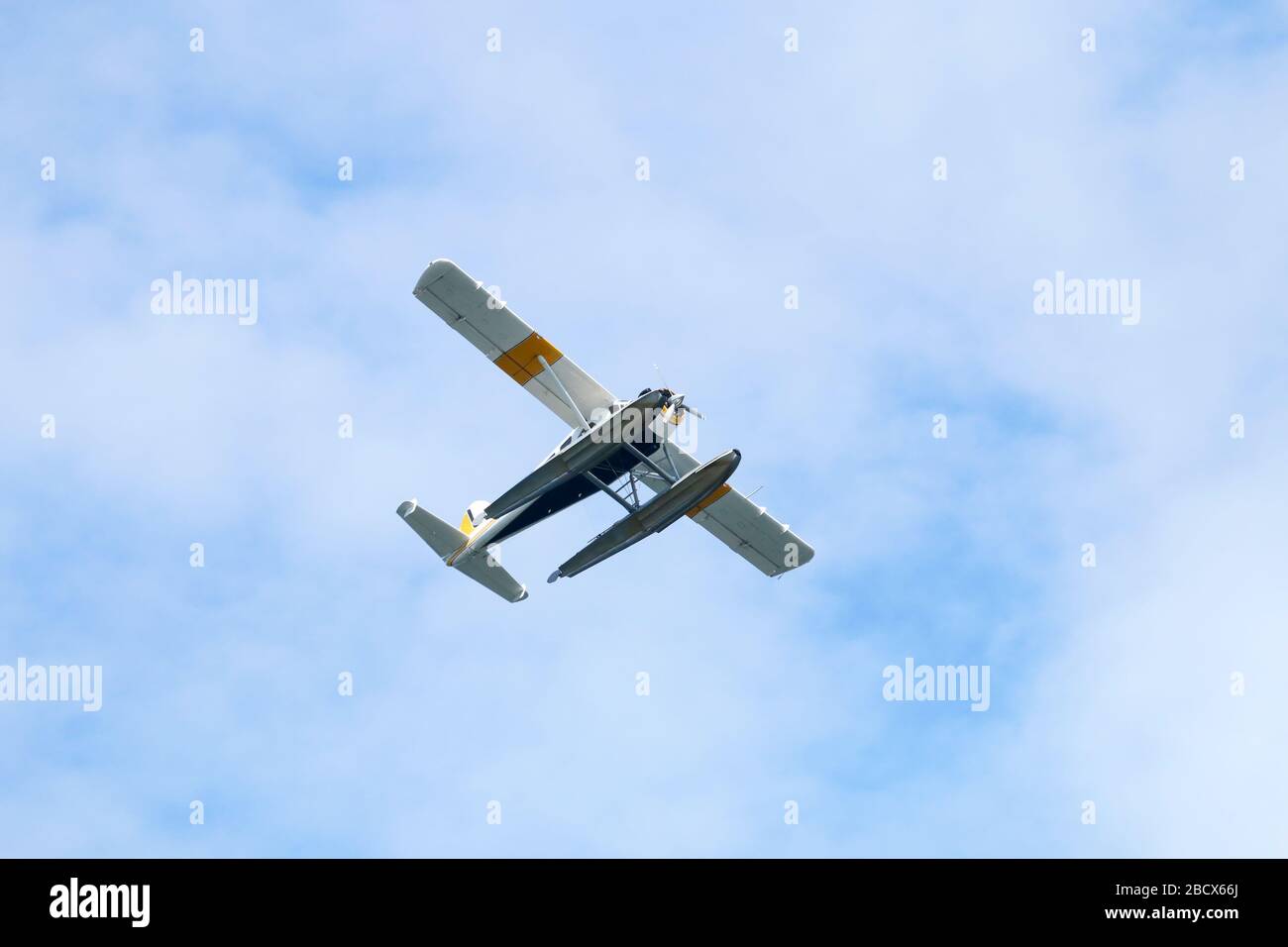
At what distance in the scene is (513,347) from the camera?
36.2m

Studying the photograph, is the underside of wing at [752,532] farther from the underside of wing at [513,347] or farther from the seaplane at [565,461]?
the underside of wing at [513,347]

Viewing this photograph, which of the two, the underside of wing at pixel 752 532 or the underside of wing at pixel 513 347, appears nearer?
the underside of wing at pixel 513 347

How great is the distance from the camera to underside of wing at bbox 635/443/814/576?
3912cm

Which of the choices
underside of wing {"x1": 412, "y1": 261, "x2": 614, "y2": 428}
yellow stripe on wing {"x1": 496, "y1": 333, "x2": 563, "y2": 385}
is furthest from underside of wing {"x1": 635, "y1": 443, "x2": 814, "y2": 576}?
yellow stripe on wing {"x1": 496, "y1": 333, "x2": 563, "y2": 385}

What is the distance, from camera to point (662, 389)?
33969 mm

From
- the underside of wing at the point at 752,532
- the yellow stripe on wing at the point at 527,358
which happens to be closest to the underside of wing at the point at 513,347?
the yellow stripe on wing at the point at 527,358

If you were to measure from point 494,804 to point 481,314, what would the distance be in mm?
9535

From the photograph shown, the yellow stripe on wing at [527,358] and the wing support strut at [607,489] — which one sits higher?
the yellow stripe on wing at [527,358]

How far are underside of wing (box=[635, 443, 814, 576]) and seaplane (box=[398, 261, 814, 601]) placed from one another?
1.09 ft

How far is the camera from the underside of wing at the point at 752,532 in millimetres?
39125

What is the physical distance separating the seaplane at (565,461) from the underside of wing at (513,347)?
19 mm

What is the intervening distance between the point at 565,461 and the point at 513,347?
9.65 ft

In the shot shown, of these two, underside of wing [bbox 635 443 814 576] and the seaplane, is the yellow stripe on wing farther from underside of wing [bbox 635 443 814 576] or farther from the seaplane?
underside of wing [bbox 635 443 814 576]
